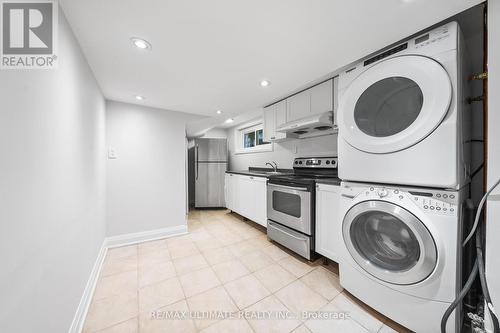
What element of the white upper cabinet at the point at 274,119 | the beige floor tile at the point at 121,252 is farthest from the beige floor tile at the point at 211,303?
the white upper cabinet at the point at 274,119

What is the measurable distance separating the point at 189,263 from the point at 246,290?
0.75 meters

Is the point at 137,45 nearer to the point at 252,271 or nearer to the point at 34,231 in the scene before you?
the point at 34,231

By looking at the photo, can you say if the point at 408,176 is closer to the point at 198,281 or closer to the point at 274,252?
the point at 274,252

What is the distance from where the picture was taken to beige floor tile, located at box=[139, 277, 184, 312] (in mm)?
1340

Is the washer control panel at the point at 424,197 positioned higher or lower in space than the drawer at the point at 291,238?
higher

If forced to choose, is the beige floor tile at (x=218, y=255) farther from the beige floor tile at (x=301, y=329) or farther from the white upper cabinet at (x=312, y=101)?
the white upper cabinet at (x=312, y=101)

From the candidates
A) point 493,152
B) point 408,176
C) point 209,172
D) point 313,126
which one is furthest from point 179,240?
point 493,152

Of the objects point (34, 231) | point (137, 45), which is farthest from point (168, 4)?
point (34, 231)

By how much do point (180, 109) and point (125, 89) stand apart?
775 millimetres

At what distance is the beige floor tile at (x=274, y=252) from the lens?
79.0 inches

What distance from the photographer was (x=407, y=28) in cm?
113

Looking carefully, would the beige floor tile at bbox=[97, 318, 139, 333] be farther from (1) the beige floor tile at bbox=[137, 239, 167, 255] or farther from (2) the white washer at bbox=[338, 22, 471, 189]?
(2) the white washer at bbox=[338, 22, 471, 189]

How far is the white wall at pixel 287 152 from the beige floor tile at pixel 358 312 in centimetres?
150

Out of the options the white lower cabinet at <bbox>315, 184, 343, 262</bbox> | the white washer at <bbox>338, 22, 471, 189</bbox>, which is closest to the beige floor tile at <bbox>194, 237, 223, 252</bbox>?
the white lower cabinet at <bbox>315, 184, 343, 262</bbox>
